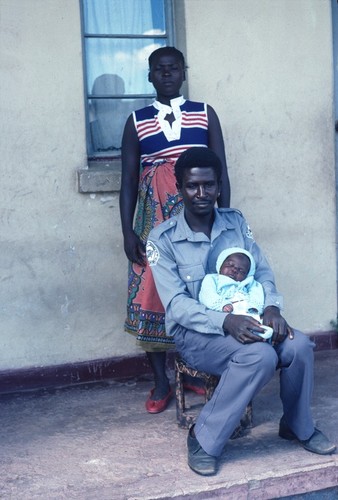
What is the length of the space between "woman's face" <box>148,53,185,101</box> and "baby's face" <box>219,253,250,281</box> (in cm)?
→ 110

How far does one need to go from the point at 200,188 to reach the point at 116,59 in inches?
68.2

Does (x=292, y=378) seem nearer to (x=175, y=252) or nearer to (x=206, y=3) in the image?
(x=175, y=252)

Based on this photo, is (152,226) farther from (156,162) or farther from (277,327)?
(277,327)

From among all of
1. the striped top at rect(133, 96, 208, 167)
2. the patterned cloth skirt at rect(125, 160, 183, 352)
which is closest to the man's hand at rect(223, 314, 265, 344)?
the patterned cloth skirt at rect(125, 160, 183, 352)

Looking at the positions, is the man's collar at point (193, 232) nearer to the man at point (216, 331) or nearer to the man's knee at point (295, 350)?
the man at point (216, 331)

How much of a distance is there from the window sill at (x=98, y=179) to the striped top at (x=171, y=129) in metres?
0.57

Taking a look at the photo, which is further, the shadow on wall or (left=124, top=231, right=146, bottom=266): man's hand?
the shadow on wall

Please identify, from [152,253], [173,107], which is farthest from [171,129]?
[152,253]

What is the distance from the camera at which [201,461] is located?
333 cm

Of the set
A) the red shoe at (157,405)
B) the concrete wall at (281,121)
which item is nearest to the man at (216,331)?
the red shoe at (157,405)

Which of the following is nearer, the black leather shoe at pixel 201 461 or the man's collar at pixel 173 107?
the black leather shoe at pixel 201 461

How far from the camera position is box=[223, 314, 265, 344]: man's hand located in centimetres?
327

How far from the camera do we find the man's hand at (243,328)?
10.7 ft

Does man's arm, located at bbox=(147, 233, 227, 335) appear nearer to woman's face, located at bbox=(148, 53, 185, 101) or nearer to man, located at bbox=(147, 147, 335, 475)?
man, located at bbox=(147, 147, 335, 475)
